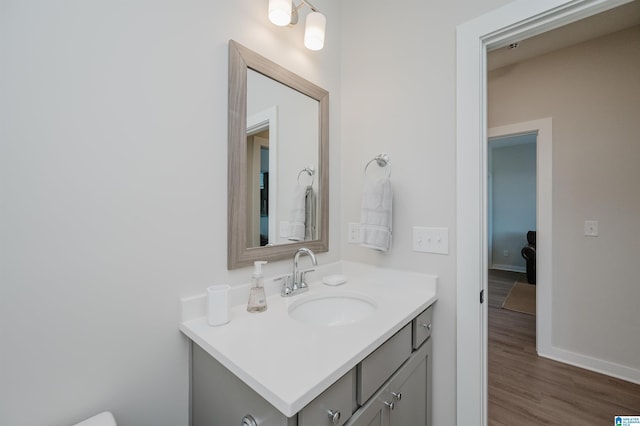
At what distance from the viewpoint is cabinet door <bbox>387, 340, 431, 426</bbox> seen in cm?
89

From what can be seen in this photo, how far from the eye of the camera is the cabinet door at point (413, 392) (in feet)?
2.92

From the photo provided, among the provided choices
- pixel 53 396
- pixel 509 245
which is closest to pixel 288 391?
pixel 53 396

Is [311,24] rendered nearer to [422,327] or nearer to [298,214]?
[298,214]

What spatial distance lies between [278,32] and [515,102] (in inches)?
91.9

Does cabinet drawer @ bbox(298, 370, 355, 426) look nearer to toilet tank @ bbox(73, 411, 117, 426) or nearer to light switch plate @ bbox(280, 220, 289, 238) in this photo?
toilet tank @ bbox(73, 411, 117, 426)

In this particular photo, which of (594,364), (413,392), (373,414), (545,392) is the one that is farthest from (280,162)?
(594,364)

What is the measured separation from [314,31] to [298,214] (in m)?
0.87

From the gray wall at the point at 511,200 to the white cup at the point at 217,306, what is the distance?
5748 millimetres

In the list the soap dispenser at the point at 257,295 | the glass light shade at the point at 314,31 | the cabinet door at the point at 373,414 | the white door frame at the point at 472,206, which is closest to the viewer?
the cabinet door at the point at 373,414

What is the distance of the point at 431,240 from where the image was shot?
1.21 m

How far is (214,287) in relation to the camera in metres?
0.90

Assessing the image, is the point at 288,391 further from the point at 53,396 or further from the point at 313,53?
the point at 313,53

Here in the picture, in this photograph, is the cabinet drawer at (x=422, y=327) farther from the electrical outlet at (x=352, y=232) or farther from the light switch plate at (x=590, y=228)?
the light switch plate at (x=590, y=228)

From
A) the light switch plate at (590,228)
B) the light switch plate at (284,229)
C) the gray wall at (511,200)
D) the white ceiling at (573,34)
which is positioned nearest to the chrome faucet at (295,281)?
the light switch plate at (284,229)
